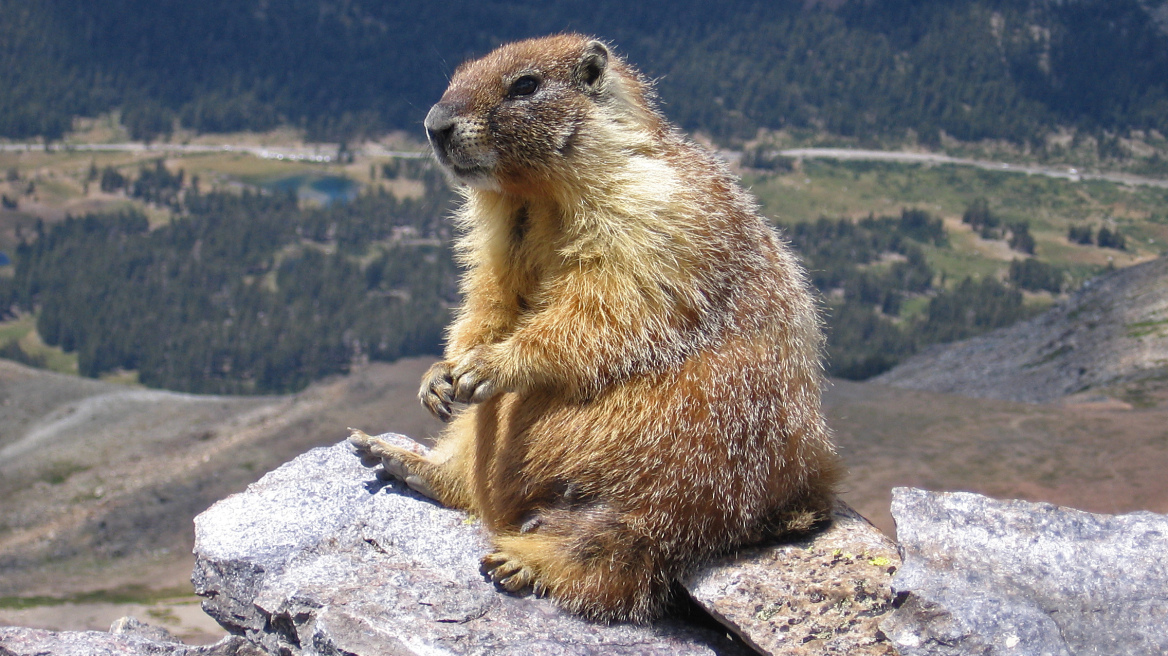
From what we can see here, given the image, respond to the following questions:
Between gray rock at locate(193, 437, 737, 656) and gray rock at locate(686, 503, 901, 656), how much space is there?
35cm

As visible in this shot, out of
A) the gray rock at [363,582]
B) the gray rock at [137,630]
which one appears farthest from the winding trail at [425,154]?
the gray rock at [137,630]

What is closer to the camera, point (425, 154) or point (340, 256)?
point (425, 154)

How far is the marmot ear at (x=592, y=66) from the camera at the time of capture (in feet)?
16.4

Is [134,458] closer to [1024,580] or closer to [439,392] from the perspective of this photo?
[439,392]

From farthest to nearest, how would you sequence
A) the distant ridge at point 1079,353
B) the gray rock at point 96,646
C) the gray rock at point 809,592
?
the distant ridge at point 1079,353
the gray rock at point 96,646
the gray rock at point 809,592

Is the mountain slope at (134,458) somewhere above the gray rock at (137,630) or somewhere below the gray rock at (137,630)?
below

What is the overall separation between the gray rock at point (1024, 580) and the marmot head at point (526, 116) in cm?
257

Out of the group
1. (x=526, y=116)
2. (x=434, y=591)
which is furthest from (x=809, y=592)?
(x=526, y=116)

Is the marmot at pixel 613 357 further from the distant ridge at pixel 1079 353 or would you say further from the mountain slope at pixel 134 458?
the mountain slope at pixel 134 458

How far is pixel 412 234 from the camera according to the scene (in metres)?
66.8

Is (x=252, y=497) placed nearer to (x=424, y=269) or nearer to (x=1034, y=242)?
(x=1034, y=242)

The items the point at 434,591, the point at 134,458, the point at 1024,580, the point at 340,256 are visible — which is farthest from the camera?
the point at 340,256

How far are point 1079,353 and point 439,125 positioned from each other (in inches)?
764

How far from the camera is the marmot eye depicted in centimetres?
484
